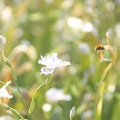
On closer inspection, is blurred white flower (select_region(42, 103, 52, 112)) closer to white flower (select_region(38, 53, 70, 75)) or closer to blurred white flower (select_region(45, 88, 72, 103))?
blurred white flower (select_region(45, 88, 72, 103))

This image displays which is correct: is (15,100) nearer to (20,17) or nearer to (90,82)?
(90,82)

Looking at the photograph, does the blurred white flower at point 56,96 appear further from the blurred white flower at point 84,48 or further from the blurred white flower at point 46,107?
the blurred white flower at point 84,48

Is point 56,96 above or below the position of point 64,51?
below

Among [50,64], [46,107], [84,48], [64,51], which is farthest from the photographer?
[64,51]

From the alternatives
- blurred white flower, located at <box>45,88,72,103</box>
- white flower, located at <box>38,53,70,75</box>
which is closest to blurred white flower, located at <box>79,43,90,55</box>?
blurred white flower, located at <box>45,88,72,103</box>

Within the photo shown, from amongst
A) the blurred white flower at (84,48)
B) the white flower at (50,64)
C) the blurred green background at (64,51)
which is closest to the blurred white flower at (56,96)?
the blurred green background at (64,51)

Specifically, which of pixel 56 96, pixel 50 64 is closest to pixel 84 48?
pixel 56 96

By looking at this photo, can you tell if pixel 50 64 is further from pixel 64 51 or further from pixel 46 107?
pixel 64 51

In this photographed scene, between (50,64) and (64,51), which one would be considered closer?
(50,64)
